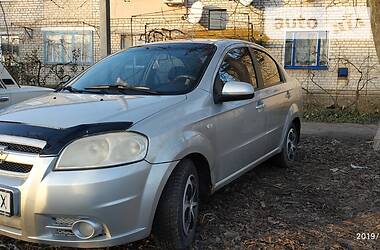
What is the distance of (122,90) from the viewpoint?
12.4 ft

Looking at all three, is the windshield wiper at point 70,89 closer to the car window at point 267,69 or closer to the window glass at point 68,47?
the car window at point 267,69

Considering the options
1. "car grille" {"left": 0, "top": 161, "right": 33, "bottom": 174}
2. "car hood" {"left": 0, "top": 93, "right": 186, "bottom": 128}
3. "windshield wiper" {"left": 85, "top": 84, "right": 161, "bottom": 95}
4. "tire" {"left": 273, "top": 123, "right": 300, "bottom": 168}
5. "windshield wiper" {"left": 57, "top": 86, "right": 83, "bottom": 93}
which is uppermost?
"windshield wiper" {"left": 85, "top": 84, "right": 161, "bottom": 95}

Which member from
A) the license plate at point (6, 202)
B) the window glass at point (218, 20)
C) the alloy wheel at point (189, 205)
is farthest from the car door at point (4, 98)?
the window glass at point (218, 20)

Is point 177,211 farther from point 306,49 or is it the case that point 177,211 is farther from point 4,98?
point 306,49

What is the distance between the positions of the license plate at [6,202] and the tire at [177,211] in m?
0.89

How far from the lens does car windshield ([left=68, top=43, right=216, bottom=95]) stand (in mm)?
3791

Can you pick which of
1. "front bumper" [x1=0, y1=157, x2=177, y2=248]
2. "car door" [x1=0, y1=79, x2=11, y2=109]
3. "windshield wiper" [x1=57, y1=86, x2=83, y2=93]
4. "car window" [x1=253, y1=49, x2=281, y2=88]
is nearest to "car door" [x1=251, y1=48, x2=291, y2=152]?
"car window" [x1=253, y1=49, x2=281, y2=88]

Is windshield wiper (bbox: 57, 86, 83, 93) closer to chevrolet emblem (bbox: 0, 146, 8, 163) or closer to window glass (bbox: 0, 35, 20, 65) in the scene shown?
chevrolet emblem (bbox: 0, 146, 8, 163)

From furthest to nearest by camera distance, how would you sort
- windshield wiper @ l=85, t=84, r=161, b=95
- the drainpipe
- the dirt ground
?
1. the drainpipe
2. windshield wiper @ l=85, t=84, r=161, b=95
3. the dirt ground

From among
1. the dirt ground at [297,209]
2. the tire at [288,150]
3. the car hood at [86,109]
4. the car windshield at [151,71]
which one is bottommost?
the dirt ground at [297,209]

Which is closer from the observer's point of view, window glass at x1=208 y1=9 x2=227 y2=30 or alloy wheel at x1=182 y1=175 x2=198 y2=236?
alloy wheel at x1=182 y1=175 x2=198 y2=236

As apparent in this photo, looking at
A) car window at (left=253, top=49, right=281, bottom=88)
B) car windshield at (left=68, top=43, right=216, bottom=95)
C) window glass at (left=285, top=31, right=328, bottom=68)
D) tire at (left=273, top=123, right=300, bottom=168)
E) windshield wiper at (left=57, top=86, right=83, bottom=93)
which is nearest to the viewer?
car windshield at (left=68, top=43, right=216, bottom=95)

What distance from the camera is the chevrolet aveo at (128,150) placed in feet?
8.87

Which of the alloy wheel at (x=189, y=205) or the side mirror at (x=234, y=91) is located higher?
the side mirror at (x=234, y=91)
